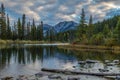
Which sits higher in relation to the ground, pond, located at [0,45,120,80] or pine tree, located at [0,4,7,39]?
pine tree, located at [0,4,7,39]

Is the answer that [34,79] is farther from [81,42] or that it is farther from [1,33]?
[1,33]

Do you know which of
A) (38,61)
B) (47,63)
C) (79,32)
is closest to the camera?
(47,63)

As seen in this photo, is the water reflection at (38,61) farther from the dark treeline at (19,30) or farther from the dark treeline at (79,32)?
the dark treeline at (19,30)

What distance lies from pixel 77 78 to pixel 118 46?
53.6 m

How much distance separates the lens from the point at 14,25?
155000mm

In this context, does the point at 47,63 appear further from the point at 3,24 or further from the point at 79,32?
the point at 3,24

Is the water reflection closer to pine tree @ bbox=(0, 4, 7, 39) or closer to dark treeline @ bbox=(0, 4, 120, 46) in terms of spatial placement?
dark treeline @ bbox=(0, 4, 120, 46)

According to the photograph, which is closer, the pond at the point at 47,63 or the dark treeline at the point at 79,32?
the pond at the point at 47,63

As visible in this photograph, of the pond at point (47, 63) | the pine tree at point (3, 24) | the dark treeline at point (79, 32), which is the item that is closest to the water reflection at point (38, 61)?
the pond at point (47, 63)

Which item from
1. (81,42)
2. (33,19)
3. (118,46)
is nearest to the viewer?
(118,46)

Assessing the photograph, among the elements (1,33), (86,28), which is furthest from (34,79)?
(1,33)

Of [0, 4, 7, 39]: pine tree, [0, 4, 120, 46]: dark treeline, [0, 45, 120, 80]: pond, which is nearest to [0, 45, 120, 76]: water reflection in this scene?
[0, 45, 120, 80]: pond

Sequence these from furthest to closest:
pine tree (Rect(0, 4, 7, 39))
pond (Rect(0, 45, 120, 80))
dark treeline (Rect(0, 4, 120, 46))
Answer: pine tree (Rect(0, 4, 7, 39)), dark treeline (Rect(0, 4, 120, 46)), pond (Rect(0, 45, 120, 80))

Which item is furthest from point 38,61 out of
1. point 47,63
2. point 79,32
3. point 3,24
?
point 3,24
